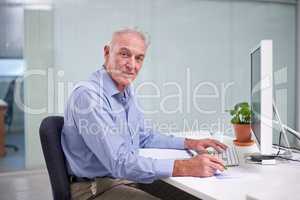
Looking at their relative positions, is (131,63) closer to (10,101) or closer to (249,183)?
(249,183)

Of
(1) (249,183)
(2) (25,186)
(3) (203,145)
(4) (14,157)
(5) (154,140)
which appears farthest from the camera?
(4) (14,157)

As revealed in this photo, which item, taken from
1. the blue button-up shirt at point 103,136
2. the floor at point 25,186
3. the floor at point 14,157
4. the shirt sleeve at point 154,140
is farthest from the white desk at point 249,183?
the floor at point 14,157

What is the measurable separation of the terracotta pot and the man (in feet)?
2.23

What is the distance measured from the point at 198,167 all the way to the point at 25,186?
9.77 feet

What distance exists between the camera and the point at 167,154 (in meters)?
1.99

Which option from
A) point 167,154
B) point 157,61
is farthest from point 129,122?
point 157,61

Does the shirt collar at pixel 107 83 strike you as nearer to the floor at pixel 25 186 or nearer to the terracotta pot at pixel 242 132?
the terracotta pot at pixel 242 132

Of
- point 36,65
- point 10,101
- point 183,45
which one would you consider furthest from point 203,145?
point 183,45

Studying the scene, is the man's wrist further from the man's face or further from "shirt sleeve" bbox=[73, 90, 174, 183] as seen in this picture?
the man's face

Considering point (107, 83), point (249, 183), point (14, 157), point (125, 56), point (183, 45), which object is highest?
point (183, 45)

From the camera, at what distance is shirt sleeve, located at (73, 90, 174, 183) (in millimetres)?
1526

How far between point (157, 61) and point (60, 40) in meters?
1.31

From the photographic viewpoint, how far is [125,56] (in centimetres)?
174

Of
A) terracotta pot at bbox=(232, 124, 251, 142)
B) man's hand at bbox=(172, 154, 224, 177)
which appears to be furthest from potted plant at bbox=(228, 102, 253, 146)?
man's hand at bbox=(172, 154, 224, 177)
